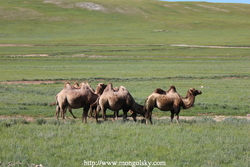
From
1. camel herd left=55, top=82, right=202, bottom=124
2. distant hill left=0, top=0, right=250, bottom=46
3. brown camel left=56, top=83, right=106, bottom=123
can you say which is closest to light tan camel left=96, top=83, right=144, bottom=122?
camel herd left=55, top=82, right=202, bottom=124

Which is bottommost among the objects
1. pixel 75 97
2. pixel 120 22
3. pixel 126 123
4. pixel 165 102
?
pixel 120 22

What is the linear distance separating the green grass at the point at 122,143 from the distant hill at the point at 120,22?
6724 centimetres

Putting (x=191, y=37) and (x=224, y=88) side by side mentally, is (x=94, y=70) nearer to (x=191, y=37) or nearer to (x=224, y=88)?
(x=224, y=88)

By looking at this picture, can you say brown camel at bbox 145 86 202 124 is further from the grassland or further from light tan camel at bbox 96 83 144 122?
light tan camel at bbox 96 83 144 122

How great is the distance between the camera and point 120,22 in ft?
388

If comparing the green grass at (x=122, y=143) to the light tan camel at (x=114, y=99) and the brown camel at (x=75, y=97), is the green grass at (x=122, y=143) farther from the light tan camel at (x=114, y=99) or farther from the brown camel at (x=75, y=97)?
the brown camel at (x=75, y=97)

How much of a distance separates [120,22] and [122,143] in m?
109

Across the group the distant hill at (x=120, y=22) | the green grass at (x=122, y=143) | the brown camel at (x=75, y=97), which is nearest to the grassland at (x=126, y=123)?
the green grass at (x=122, y=143)

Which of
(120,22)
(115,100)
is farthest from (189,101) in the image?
(120,22)

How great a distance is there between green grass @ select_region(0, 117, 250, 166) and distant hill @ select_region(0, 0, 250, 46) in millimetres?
67241

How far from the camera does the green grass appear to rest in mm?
9492

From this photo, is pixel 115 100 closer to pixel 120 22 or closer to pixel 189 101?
pixel 189 101

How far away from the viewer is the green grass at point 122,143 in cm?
949

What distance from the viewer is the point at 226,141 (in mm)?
11195
